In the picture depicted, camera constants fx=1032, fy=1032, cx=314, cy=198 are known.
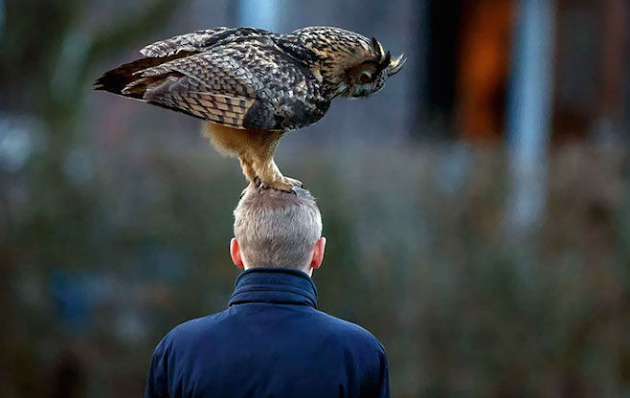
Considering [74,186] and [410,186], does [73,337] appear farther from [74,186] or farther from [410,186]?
[410,186]

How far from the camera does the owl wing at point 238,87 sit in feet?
9.39

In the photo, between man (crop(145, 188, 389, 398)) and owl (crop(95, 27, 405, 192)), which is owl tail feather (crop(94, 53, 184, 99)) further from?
man (crop(145, 188, 389, 398))

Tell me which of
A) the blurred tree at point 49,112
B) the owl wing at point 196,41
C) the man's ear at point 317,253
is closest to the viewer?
the man's ear at point 317,253

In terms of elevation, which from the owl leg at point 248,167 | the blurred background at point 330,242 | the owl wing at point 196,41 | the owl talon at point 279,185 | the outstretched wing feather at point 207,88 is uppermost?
the owl wing at point 196,41

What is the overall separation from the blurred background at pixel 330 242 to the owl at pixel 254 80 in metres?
3.87

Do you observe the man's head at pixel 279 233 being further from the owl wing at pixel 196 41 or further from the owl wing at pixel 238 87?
the owl wing at pixel 196 41

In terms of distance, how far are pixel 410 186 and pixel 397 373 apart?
1.38m

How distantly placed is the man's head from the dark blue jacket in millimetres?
45

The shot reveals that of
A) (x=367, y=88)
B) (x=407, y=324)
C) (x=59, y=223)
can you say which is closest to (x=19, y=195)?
(x=59, y=223)

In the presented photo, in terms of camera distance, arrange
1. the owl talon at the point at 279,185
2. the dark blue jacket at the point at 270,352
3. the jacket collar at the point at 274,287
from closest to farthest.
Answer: the dark blue jacket at the point at 270,352 → the jacket collar at the point at 274,287 → the owl talon at the point at 279,185

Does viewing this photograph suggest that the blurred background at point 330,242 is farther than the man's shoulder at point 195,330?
Yes

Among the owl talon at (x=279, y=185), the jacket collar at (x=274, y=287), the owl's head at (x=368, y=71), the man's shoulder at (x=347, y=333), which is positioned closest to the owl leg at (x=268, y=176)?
the owl talon at (x=279, y=185)

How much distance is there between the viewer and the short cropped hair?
2646mm

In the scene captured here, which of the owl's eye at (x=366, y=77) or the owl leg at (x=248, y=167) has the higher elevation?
the owl's eye at (x=366, y=77)
